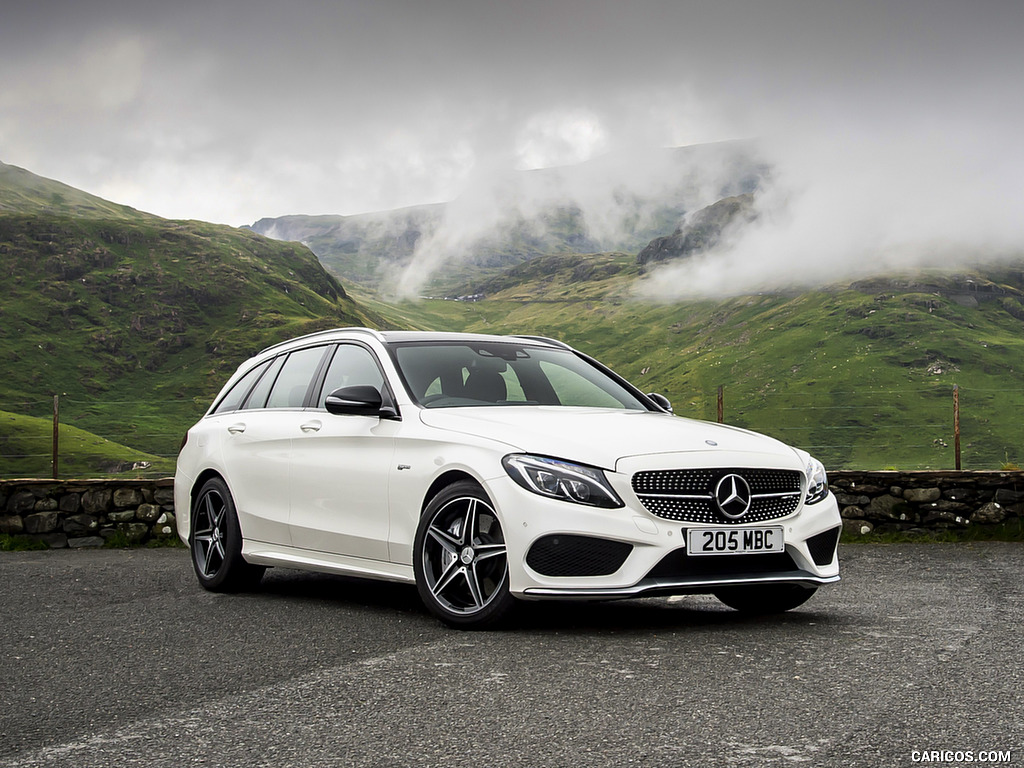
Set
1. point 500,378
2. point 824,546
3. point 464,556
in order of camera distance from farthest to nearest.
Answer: point 500,378 < point 824,546 < point 464,556

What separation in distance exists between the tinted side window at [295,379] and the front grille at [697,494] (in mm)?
2975

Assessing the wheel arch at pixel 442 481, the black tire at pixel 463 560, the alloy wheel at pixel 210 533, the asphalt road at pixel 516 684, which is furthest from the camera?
the alloy wheel at pixel 210 533

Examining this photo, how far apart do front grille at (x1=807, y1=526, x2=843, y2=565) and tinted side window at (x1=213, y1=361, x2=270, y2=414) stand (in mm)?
4426

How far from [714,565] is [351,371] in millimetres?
2841

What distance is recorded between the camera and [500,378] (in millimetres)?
6969

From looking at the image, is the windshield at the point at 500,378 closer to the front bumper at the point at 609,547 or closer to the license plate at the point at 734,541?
the front bumper at the point at 609,547

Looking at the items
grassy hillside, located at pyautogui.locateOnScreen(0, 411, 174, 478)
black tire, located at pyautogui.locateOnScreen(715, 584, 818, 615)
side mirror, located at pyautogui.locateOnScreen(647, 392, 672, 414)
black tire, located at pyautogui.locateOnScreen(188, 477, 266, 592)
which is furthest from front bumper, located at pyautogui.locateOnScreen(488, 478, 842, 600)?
grassy hillside, located at pyautogui.locateOnScreen(0, 411, 174, 478)

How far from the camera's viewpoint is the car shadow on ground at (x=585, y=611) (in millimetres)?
5828

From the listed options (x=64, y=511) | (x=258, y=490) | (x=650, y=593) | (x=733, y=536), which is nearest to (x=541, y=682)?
(x=650, y=593)

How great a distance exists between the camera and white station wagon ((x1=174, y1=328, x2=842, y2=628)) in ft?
17.7

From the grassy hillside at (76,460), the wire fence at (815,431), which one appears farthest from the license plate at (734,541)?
the wire fence at (815,431)

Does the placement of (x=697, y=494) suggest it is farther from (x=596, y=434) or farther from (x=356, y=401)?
(x=356, y=401)

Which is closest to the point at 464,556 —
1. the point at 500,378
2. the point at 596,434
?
the point at 596,434

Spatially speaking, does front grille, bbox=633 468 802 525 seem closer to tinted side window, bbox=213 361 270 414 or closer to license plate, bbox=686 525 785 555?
license plate, bbox=686 525 785 555
